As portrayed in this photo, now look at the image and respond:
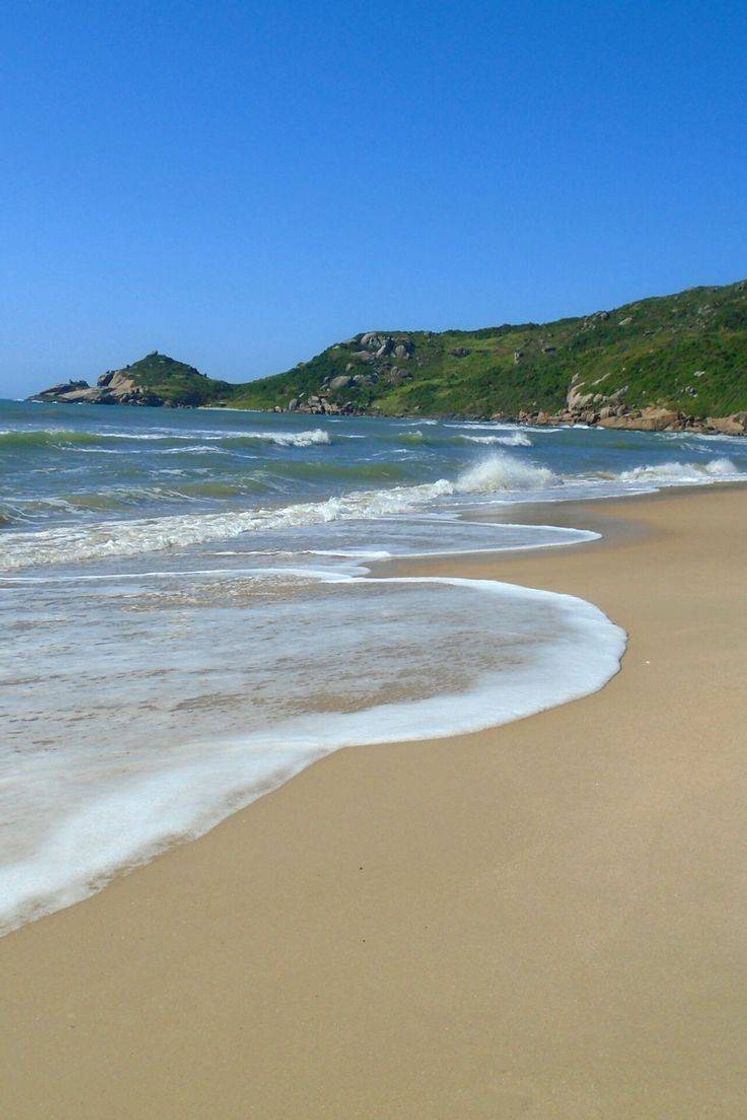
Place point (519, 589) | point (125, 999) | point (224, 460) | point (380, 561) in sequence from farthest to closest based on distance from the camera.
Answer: point (224, 460) → point (380, 561) → point (519, 589) → point (125, 999)

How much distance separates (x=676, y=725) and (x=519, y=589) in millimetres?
4202

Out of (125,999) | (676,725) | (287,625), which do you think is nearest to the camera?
(125,999)

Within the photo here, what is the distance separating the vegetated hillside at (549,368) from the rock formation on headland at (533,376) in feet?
0.67

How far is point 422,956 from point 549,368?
395 feet

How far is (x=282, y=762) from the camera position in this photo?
3.97 m

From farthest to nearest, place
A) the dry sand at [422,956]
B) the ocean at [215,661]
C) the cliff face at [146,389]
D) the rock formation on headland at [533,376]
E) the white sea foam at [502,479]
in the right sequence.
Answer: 1. the cliff face at [146,389]
2. the rock formation on headland at [533,376]
3. the white sea foam at [502,479]
4. the ocean at [215,661]
5. the dry sand at [422,956]

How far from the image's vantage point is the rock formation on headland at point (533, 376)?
9088cm

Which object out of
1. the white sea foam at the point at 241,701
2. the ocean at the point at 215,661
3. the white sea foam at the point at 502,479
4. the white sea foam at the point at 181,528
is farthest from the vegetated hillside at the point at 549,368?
the white sea foam at the point at 241,701

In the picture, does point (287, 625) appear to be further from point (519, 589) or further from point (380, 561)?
point (380, 561)

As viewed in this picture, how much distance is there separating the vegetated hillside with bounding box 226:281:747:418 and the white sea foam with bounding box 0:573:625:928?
80598 mm

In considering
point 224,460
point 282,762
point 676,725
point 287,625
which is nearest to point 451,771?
point 282,762

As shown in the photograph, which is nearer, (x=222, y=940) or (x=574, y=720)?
(x=222, y=940)

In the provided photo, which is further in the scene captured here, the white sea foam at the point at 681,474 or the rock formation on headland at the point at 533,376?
the rock formation on headland at the point at 533,376

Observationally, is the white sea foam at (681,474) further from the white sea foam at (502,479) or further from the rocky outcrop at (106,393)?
the rocky outcrop at (106,393)
